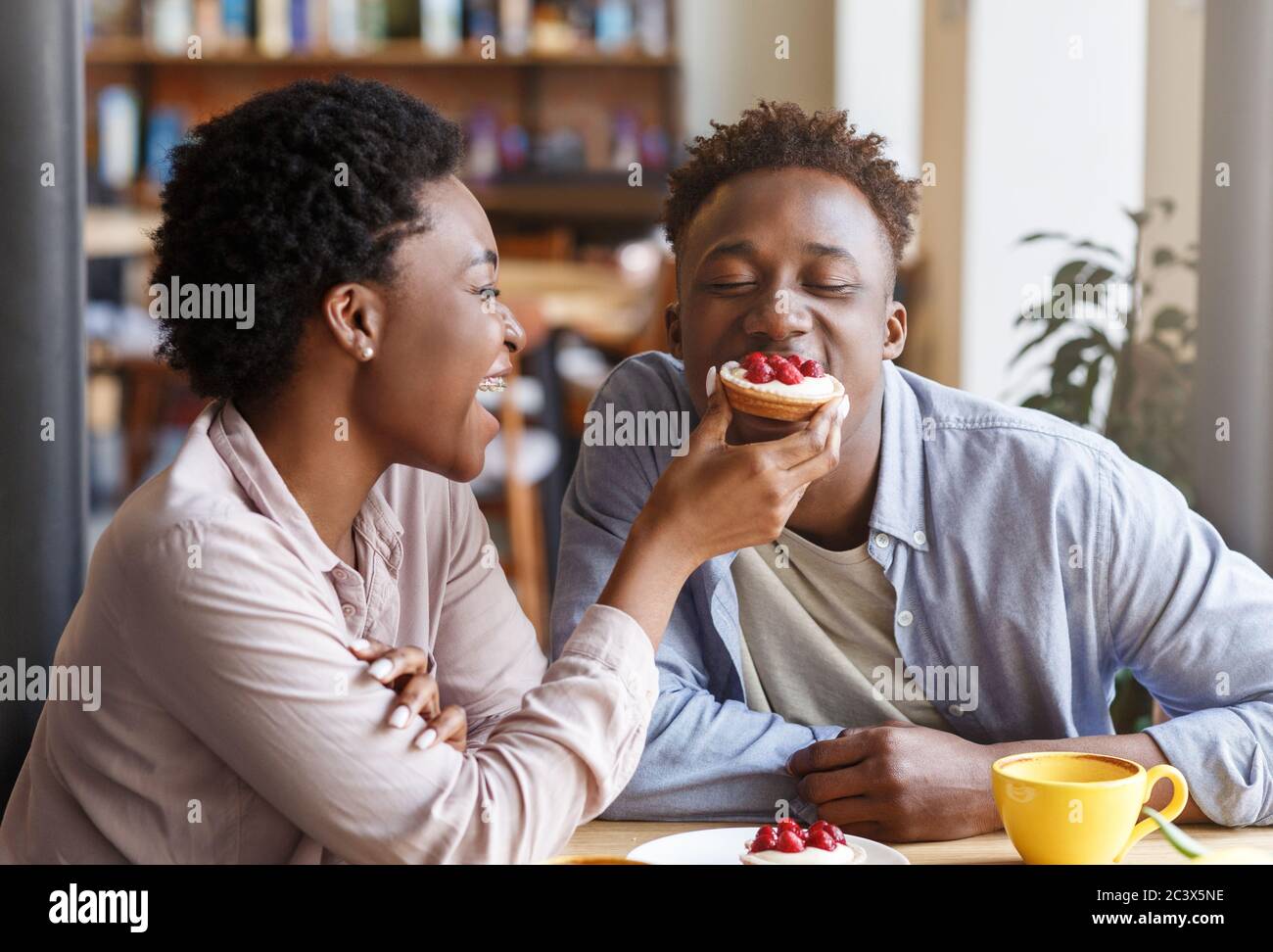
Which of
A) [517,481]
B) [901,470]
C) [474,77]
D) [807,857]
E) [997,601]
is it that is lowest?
[517,481]

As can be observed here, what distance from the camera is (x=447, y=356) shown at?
120cm

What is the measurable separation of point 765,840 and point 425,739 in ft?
0.91

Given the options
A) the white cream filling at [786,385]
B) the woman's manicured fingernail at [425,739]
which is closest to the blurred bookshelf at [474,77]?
the white cream filling at [786,385]

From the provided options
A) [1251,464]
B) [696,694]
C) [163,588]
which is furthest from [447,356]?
[1251,464]

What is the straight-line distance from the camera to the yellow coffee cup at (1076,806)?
1030mm

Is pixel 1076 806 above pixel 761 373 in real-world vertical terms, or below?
below

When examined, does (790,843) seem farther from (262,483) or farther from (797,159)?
(797,159)

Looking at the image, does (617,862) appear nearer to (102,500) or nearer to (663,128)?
(102,500)

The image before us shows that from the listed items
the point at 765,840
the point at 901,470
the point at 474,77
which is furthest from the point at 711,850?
the point at 474,77

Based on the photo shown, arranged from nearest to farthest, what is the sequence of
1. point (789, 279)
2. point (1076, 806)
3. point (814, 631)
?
point (1076, 806)
point (789, 279)
point (814, 631)

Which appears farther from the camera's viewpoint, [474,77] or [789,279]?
[474,77]

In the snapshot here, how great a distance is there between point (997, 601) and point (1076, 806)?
40cm

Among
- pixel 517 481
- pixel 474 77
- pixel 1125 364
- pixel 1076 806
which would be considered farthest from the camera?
pixel 474 77

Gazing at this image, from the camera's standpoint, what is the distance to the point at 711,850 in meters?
1.14
